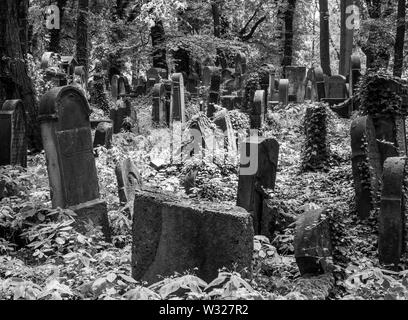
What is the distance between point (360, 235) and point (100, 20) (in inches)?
805

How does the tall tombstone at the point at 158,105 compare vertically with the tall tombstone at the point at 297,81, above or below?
below

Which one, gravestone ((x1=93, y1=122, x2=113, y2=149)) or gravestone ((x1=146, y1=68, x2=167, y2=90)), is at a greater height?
gravestone ((x1=146, y1=68, x2=167, y2=90))

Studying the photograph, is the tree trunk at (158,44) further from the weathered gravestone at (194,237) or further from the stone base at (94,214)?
the weathered gravestone at (194,237)

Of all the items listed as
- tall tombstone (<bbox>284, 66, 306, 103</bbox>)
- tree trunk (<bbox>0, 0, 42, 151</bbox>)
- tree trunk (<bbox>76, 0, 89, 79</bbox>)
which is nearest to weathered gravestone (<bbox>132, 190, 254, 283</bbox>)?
tree trunk (<bbox>0, 0, 42, 151</bbox>)

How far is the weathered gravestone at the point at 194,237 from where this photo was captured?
4.77 m

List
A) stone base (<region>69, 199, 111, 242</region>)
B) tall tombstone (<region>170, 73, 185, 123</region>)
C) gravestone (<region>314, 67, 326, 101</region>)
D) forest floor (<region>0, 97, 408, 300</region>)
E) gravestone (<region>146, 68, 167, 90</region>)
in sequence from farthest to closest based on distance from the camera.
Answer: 1. gravestone (<region>146, 68, 167, 90</region>)
2. gravestone (<region>314, 67, 326, 101</region>)
3. tall tombstone (<region>170, 73, 185, 123</region>)
4. stone base (<region>69, 199, 111, 242</region>)
5. forest floor (<region>0, 97, 408, 300</region>)

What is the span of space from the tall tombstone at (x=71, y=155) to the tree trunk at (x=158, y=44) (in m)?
17.0

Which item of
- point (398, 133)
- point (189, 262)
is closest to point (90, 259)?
point (189, 262)

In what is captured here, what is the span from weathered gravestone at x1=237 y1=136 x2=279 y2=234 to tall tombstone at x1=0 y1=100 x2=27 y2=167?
146 inches

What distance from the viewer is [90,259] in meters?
5.37

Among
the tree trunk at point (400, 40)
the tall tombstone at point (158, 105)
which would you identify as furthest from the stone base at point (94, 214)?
the tree trunk at point (400, 40)

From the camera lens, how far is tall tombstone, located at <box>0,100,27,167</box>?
860cm

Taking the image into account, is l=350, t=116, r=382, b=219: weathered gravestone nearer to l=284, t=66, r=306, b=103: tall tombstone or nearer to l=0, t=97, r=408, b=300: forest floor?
l=0, t=97, r=408, b=300: forest floor

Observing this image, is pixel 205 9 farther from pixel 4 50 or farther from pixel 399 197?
pixel 399 197
